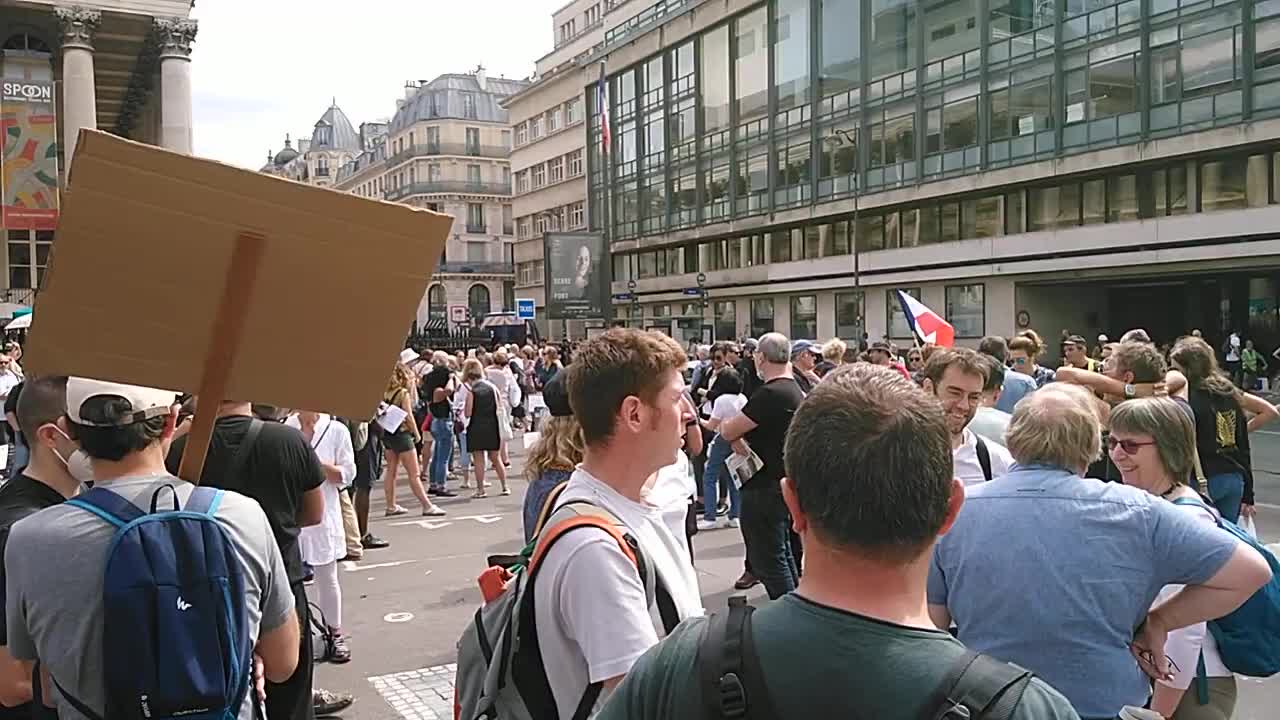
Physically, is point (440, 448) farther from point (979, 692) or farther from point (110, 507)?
point (979, 692)

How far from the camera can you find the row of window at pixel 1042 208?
2827 centimetres

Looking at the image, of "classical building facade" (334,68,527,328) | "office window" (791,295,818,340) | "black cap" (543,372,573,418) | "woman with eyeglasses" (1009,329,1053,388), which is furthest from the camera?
"classical building facade" (334,68,527,328)

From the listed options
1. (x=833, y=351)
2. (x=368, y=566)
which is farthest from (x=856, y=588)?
(x=833, y=351)

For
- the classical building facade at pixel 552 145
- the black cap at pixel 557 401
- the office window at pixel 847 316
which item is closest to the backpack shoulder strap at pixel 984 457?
the black cap at pixel 557 401

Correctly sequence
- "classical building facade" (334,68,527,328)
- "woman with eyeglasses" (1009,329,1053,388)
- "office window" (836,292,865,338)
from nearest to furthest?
"woman with eyeglasses" (1009,329,1053,388)
"office window" (836,292,865,338)
"classical building facade" (334,68,527,328)

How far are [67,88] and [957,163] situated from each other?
32.4 m

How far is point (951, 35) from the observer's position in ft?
118

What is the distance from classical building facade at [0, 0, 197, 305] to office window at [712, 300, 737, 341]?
83.0ft

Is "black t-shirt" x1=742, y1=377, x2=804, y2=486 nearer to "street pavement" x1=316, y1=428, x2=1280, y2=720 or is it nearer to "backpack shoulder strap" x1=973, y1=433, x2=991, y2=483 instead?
"street pavement" x1=316, y1=428, x2=1280, y2=720

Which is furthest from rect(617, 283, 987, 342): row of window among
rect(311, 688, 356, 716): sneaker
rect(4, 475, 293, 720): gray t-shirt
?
rect(4, 475, 293, 720): gray t-shirt

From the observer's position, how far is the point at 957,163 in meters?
35.7

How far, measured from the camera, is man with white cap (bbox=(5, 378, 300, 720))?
8.10ft

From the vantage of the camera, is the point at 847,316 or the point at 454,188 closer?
the point at 847,316

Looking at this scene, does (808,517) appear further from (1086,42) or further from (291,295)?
(1086,42)
